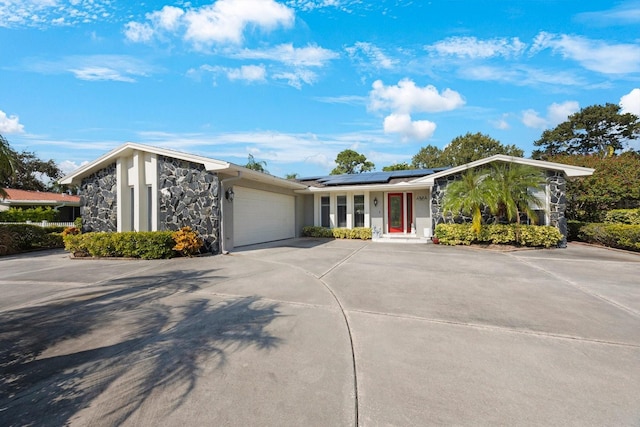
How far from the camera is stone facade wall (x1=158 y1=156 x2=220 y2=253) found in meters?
10.3

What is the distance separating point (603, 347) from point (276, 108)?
15078 millimetres

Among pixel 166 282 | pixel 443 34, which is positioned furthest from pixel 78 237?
pixel 443 34

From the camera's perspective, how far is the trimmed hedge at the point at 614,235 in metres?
10.2

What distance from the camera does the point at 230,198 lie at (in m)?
10.7

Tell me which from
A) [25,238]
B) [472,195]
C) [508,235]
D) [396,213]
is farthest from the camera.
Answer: [396,213]

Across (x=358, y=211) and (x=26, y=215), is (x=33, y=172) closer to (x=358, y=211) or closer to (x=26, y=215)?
(x=26, y=215)

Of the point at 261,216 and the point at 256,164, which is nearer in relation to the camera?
the point at 261,216

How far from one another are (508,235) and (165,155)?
13968mm

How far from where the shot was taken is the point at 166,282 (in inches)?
249

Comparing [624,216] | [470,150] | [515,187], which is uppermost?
[470,150]

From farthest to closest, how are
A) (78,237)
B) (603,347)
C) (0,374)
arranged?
(78,237) → (603,347) → (0,374)

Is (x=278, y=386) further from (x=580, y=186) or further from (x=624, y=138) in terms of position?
(x=624, y=138)

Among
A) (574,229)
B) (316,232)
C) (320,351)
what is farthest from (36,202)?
(574,229)

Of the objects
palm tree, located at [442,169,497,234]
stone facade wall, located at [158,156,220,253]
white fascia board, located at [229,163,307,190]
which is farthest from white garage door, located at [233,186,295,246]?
palm tree, located at [442,169,497,234]
